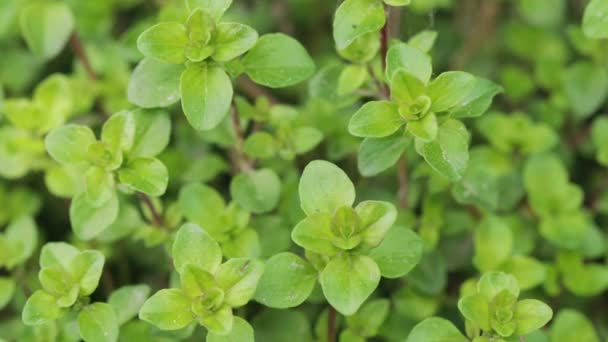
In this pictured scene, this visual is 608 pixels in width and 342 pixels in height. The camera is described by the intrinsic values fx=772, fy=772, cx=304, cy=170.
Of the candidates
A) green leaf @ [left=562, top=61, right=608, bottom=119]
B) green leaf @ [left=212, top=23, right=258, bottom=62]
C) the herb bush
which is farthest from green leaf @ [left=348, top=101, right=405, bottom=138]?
green leaf @ [left=562, top=61, right=608, bottom=119]

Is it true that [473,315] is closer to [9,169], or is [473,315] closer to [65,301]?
[65,301]

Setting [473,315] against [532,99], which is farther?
[532,99]

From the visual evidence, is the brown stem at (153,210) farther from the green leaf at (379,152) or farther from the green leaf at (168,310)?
the green leaf at (379,152)

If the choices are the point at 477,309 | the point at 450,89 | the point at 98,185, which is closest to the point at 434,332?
the point at 477,309

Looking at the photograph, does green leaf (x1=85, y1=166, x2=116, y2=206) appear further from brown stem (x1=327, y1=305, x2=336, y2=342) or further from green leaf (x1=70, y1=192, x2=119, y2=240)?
brown stem (x1=327, y1=305, x2=336, y2=342)

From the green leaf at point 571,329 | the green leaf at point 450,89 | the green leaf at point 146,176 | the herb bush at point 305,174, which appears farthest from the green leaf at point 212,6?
the green leaf at point 571,329

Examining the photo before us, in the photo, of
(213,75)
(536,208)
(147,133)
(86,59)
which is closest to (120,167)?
(147,133)
